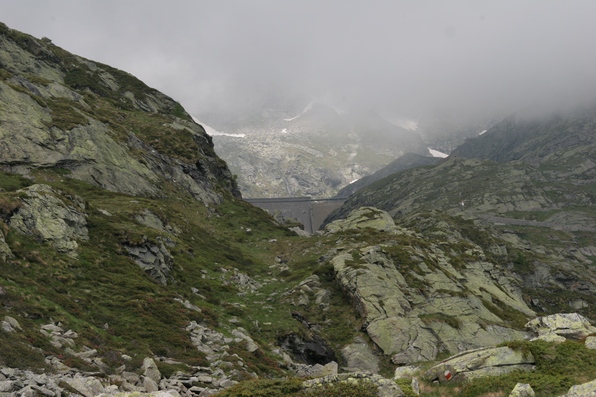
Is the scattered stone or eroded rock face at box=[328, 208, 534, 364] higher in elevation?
eroded rock face at box=[328, 208, 534, 364]

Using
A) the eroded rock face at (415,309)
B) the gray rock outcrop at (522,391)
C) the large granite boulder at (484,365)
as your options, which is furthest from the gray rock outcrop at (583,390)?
the eroded rock face at (415,309)

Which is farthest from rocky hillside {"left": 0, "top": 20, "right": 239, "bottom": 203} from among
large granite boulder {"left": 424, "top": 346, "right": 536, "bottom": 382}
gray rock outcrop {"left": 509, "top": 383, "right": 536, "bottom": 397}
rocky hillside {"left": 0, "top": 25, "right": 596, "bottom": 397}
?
gray rock outcrop {"left": 509, "top": 383, "right": 536, "bottom": 397}

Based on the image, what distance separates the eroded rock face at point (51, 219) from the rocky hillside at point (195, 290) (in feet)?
0.50

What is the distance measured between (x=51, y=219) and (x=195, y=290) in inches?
538

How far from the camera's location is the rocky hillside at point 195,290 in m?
16.6

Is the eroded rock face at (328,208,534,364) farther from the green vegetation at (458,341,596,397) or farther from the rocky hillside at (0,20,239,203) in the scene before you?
the rocky hillside at (0,20,239,203)

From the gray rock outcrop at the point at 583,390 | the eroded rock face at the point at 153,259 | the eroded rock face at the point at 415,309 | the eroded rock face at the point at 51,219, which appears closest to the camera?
the gray rock outcrop at the point at 583,390

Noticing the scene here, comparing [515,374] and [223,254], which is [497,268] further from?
[515,374]

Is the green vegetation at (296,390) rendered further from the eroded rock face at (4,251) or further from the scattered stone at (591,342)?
the eroded rock face at (4,251)

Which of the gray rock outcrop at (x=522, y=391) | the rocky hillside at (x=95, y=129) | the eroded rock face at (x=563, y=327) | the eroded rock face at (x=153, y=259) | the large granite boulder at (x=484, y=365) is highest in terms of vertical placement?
the rocky hillside at (x=95, y=129)

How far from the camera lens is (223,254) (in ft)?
176

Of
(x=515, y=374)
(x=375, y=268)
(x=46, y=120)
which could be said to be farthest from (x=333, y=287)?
(x=46, y=120)

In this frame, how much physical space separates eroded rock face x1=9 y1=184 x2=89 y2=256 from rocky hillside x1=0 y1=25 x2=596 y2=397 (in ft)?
0.50

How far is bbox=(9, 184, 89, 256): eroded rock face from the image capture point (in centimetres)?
2783
